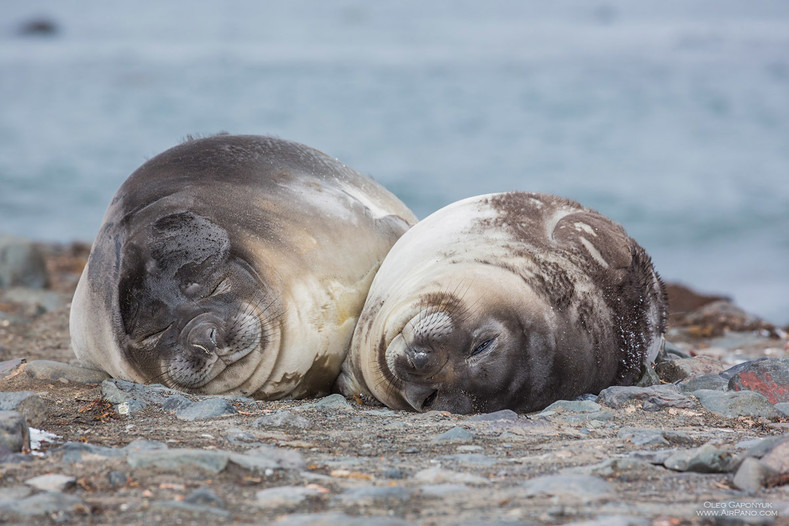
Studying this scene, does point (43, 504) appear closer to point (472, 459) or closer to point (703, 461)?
point (472, 459)

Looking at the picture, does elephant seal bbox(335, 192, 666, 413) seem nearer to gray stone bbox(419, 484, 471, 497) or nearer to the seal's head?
the seal's head

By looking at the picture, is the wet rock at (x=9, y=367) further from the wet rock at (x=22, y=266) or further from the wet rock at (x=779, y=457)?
the wet rock at (x=22, y=266)

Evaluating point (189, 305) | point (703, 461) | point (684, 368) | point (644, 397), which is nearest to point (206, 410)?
point (189, 305)

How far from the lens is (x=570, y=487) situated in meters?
2.82

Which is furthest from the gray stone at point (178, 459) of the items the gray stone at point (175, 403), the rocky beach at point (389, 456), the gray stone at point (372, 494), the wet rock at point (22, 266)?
the wet rock at point (22, 266)

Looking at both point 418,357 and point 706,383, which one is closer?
point 418,357

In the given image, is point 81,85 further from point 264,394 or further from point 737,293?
point 264,394

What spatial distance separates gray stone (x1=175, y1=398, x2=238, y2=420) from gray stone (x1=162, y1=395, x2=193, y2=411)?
27 millimetres

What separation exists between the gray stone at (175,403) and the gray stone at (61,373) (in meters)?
0.70

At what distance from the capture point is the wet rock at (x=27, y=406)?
357 centimetres

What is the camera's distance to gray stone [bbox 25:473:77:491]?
107 inches

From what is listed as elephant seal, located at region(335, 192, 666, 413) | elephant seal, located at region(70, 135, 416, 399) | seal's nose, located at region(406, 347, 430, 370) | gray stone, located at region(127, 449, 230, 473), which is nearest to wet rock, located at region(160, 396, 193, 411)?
elephant seal, located at region(70, 135, 416, 399)

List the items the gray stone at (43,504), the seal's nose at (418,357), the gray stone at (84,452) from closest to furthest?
the gray stone at (43,504), the gray stone at (84,452), the seal's nose at (418,357)

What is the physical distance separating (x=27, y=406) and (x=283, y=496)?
136cm
